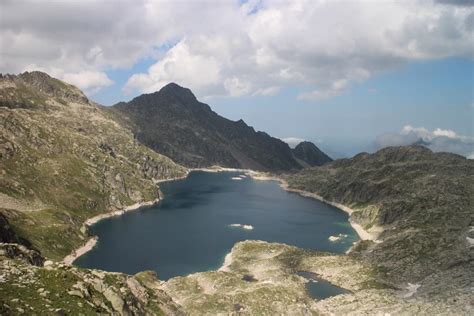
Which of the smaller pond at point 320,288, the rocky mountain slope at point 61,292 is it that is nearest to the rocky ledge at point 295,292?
the smaller pond at point 320,288

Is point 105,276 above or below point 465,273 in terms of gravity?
above

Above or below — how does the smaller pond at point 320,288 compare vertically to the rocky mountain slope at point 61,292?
below

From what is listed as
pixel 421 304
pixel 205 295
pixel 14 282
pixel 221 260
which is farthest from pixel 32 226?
pixel 421 304

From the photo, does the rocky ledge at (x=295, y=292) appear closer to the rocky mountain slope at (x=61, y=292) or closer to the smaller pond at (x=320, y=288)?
the smaller pond at (x=320, y=288)

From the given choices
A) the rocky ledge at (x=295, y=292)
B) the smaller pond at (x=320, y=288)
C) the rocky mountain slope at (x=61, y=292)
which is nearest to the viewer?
the rocky mountain slope at (x=61, y=292)

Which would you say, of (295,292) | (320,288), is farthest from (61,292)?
(320,288)

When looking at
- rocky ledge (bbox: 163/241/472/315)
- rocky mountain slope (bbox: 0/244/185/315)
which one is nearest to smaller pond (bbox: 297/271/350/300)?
rocky ledge (bbox: 163/241/472/315)

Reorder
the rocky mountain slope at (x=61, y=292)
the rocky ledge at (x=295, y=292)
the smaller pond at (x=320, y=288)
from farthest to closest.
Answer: the smaller pond at (x=320, y=288) < the rocky ledge at (x=295, y=292) < the rocky mountain slope at (x=61, y=292)

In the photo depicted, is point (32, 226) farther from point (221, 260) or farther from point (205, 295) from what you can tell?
point (205, 295)

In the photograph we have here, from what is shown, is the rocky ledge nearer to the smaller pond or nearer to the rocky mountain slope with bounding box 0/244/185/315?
the smaller pond
